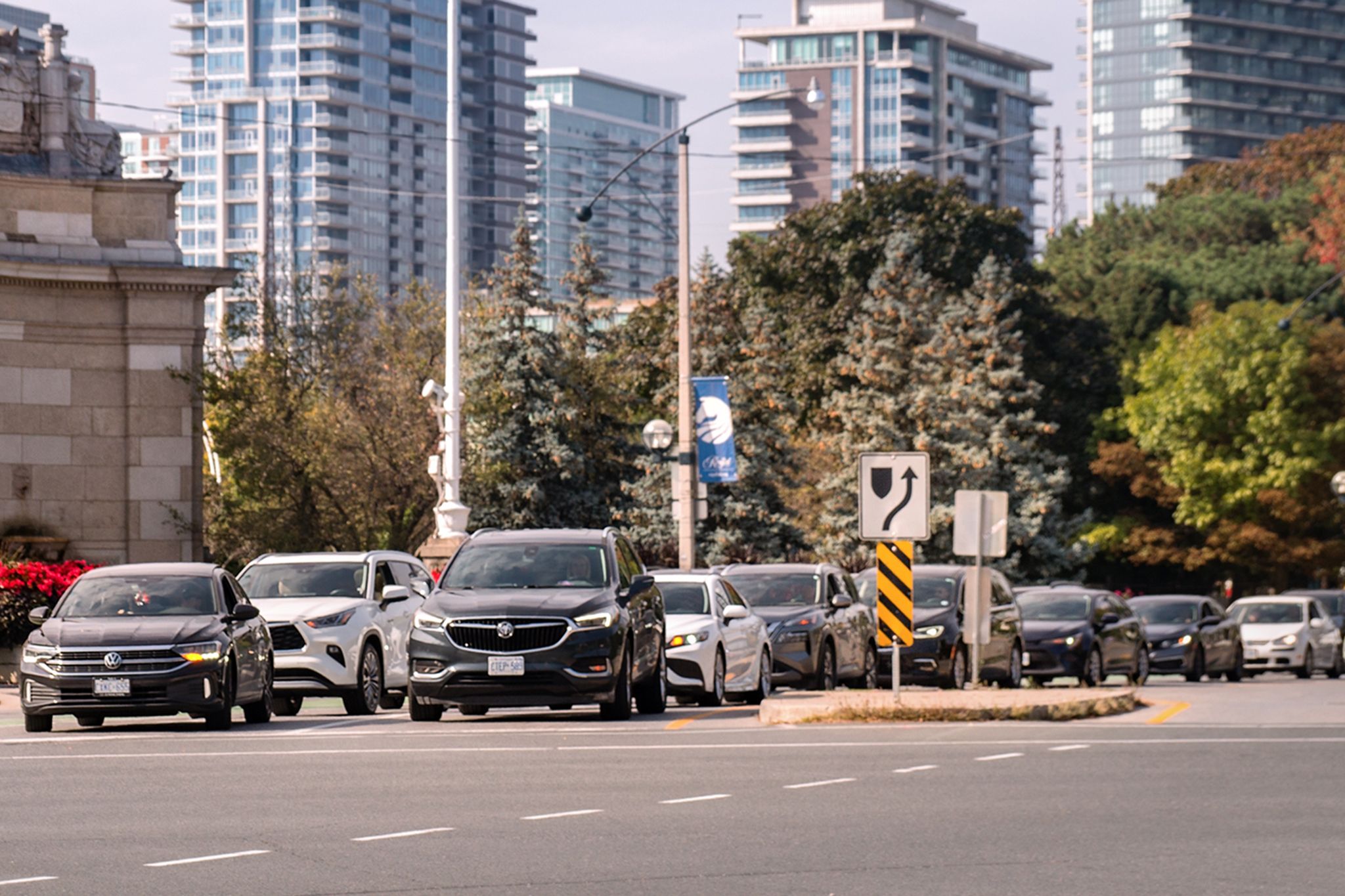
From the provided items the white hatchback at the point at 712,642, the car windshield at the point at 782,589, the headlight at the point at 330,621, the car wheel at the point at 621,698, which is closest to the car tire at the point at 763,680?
the white hatchback at the point at 712,642

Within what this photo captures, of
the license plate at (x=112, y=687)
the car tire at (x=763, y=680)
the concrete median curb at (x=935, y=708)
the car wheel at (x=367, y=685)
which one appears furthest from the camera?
the car tire at (x=763, y=680)

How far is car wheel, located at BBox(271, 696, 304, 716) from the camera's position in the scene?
25.7 m

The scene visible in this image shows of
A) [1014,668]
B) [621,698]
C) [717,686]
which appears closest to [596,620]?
[621,698]

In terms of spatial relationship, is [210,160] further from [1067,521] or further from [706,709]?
[706,709]

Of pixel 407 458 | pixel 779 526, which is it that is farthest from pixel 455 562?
pixel 779 526

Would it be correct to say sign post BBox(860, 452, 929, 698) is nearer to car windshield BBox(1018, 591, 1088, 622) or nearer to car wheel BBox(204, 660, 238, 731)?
car wheel BBox(204, 660, 238, 731)

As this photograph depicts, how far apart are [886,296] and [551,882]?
53.7 m

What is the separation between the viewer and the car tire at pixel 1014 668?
3186 centimetres

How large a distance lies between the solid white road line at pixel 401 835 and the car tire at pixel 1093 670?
21.2 metres

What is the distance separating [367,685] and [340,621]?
2.60ft

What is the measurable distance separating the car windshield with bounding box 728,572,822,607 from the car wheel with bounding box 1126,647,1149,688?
22.5 ft

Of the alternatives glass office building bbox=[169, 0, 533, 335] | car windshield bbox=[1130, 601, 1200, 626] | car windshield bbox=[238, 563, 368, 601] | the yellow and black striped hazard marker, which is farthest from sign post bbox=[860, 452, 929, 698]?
glass office building bbox=[169, 0, 533, 335]

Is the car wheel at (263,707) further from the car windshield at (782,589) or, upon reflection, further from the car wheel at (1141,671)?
the car wheel at (1141,671)

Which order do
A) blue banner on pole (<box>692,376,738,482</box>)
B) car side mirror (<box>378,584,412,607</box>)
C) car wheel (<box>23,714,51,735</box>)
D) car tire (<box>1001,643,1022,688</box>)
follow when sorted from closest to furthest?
car wheel (<box>23,714,51,735</box>) < car side mirror (<box>378,584,412,607</box>) < car tire (<box>1001,643,1022,688</box>) < blue banner on pole (<box>692,376,738,482</box>)
